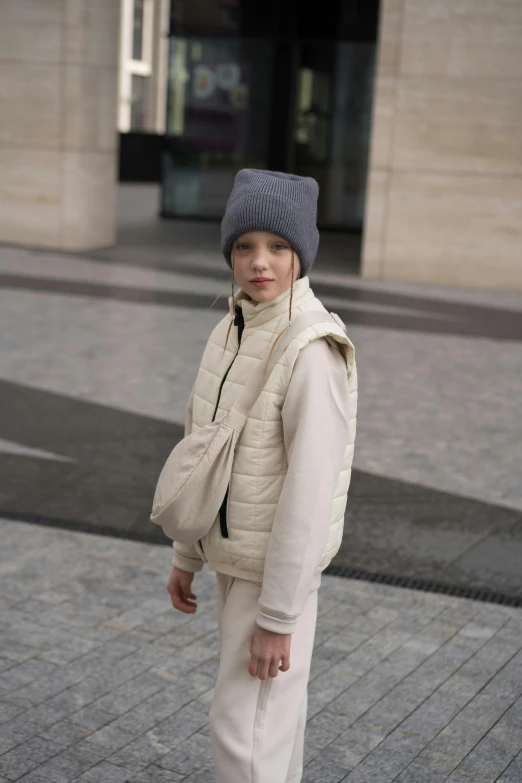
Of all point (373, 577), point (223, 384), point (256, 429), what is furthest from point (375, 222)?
point (256, 429)

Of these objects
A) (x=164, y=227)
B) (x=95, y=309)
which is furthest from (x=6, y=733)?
(x=164, y=227)

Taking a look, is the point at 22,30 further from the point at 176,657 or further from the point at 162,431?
the point at 176,657

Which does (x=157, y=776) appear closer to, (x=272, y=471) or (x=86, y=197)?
(x=272, y=471)

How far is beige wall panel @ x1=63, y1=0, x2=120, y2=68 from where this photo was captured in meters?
16.0

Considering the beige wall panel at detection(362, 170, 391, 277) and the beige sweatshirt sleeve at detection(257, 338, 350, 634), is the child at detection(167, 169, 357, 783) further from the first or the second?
the beige wall panel at detection(362, 170, 391, 277)

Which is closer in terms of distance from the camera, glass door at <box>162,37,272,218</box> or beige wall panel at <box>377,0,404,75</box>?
beige wall panel at <box>377,0,404,75</box>

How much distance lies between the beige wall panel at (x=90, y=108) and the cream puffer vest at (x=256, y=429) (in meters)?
14.5

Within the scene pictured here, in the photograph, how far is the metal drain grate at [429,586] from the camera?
4535mm

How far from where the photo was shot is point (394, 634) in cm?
414

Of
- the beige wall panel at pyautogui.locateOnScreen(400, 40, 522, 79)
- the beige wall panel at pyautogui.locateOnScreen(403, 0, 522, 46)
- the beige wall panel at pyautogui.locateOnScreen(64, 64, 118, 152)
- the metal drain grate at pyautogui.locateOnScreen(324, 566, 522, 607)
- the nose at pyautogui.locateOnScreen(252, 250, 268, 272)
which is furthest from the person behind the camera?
the beige wall panel at pyautogui.locateOnScreen(64, 64, 118, 152)

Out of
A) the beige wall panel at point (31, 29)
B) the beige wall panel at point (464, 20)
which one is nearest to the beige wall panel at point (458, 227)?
the beige wall panel at point (464, 20)

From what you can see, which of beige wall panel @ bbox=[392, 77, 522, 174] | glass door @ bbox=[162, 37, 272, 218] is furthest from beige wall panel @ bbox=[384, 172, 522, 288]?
glass door @ bbox=[162, 37, 272, 218]

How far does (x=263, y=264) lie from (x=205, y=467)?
47cm

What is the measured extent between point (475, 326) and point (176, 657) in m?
8.58
